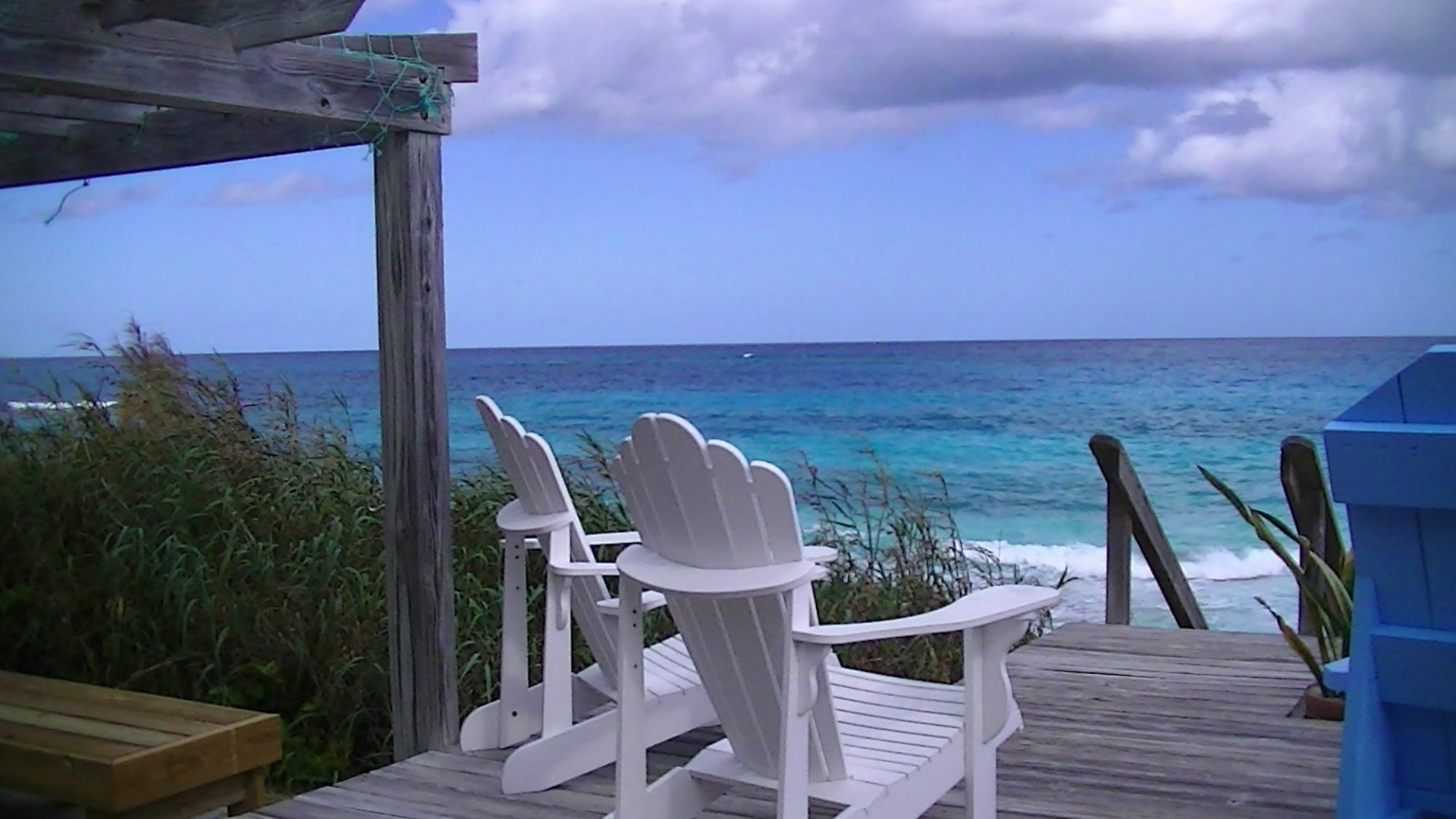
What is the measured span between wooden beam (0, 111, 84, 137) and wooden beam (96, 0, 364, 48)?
117cm

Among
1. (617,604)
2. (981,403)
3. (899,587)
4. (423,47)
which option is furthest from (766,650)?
(981,403)

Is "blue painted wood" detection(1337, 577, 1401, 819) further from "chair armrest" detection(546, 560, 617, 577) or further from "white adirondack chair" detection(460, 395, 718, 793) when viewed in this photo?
"chair armrest" detection(546, 560, 617, 577)

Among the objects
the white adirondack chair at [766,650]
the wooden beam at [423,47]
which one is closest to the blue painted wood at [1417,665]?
the white adirondack chair at [766,650]

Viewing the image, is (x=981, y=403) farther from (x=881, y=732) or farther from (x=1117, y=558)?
(x=881, y=732)

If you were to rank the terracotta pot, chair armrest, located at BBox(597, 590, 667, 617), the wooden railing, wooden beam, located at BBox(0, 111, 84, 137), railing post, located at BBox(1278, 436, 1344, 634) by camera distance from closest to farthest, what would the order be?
chair armrest, located at BBox(597, 590, 667, 617) < the terracotta pot < wooden beam, located at BBox(0, 111, 84, 137) < railing post, located at BBox(1278, 436, 1344, 634) < the wooden railing

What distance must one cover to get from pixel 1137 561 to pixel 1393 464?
42.8 ft

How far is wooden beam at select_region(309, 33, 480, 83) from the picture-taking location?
11.5ft

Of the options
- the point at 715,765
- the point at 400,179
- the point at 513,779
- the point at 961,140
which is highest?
the point at 961,140

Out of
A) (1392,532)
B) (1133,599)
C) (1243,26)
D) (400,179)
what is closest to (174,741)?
(400,179)

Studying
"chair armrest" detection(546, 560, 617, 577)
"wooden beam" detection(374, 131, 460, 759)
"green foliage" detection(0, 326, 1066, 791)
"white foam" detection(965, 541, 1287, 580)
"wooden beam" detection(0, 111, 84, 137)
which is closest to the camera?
"chair armrest" detection(546, 560, 617, 577)

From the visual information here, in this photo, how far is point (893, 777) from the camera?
2477 mm

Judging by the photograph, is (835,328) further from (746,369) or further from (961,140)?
(961,140)

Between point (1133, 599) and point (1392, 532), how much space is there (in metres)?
11.6

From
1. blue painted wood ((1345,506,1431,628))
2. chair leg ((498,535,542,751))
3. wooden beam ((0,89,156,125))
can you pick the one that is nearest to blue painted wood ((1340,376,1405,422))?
blue painted wood ((1345,506,1431,628))
